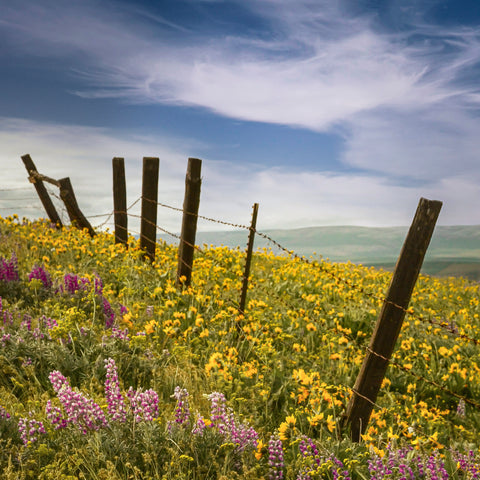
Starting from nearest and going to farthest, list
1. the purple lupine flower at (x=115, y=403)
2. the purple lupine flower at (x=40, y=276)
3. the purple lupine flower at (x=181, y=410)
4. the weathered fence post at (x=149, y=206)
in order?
the purple lupine flower at (x=115, y=403) → the purple lupine flower at (x=181, y=410) → the purple lupine flower at (x=40, y=276) → the weathered fence post at (x=149, y=206)

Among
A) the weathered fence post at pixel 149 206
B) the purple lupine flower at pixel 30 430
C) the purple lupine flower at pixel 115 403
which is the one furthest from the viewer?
the weathered fence post at pixel 149 206

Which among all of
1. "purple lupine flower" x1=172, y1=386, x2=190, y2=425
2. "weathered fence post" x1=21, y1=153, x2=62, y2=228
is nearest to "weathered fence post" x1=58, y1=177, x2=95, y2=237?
"weathered fence post" x1=21, y1=153, x2=62, y2=228

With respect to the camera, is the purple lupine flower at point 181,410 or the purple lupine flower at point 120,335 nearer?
the purple lupine flower at point 181,410

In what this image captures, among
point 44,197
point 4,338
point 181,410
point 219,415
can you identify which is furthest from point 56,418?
point 44,197

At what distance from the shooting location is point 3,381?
4266 mm

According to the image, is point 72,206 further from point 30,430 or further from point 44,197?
point 30,430

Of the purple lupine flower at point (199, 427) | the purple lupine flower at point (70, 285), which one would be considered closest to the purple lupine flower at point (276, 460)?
the purple lupine flower at point (199, 427)

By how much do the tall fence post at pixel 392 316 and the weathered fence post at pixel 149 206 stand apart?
5.95m

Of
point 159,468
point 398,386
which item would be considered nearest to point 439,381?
point 398,386

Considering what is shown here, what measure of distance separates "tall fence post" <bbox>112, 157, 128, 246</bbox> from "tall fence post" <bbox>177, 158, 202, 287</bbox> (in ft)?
11.0

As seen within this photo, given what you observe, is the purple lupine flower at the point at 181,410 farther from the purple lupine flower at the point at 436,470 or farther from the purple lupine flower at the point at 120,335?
the purple lupine flower at the point at 436,470

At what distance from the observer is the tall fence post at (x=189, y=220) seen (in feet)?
24.2

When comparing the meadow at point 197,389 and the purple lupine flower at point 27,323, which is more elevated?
the purple lupine flower at point 27,323

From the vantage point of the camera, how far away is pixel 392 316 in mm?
4117
